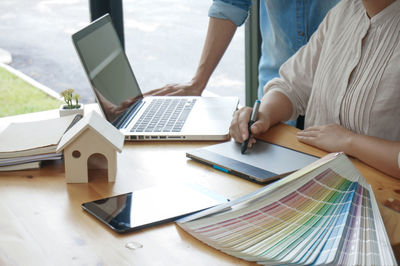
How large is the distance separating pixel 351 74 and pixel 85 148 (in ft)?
2.71

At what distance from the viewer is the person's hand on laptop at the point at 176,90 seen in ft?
6.41

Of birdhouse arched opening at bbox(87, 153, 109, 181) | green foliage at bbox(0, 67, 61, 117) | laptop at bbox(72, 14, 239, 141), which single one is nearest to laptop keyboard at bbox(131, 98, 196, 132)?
laptop at bbox(72, 14, 239, 141)

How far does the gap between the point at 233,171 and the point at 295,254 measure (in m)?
0.44

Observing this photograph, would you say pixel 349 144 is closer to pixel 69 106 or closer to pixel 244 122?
pixel 244 122

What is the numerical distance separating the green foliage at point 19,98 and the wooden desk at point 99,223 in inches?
108

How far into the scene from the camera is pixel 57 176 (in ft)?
4.22

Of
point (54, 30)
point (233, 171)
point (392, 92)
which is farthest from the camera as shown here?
point (54, 30)

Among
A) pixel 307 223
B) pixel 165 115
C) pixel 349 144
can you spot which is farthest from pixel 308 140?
pixel 307 223

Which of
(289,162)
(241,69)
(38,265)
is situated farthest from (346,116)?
(241,69)

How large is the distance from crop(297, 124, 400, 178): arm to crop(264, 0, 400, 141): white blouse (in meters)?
0.16

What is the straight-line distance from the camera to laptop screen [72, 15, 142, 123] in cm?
159

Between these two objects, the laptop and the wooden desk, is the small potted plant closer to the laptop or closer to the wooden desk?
the laptop

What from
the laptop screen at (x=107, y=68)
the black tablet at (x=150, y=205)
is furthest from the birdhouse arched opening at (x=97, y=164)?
the laptop screen at (x=107, y=68)

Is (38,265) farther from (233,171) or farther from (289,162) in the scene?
(289,162)
